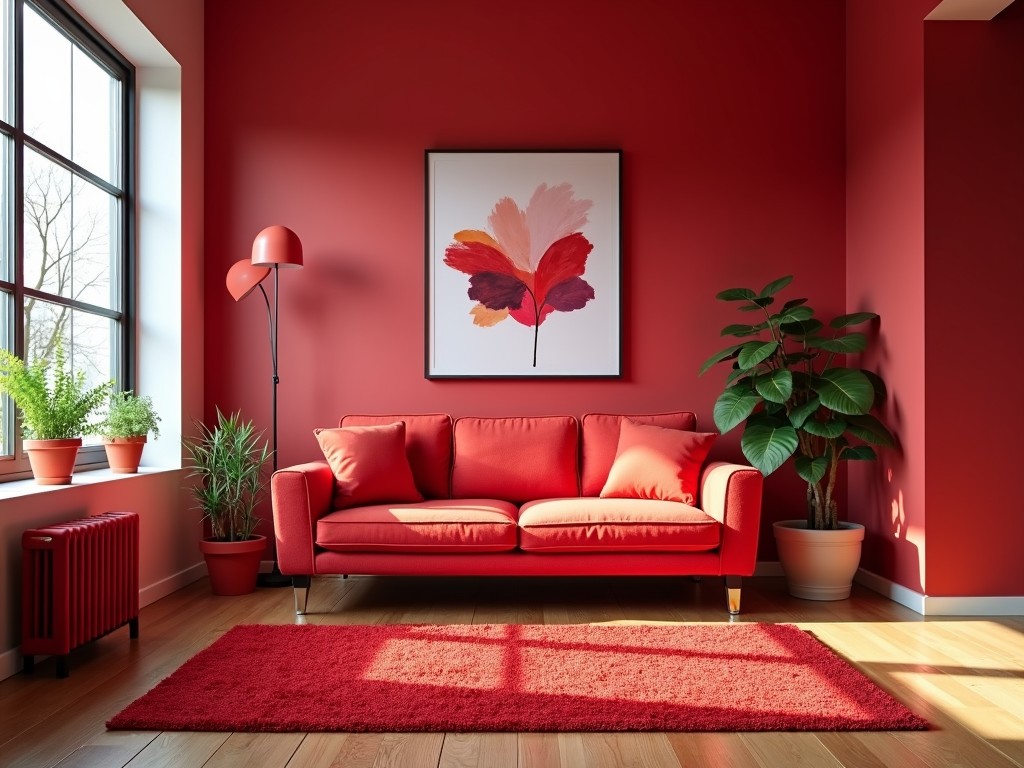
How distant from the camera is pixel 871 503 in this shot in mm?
4375

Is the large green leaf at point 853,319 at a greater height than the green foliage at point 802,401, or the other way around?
the large green leaf at point 853,319

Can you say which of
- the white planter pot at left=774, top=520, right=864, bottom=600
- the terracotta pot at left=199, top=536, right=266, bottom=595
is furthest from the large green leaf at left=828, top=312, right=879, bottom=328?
the terracotta pot at left=199, top=536, right=266, bottom=595

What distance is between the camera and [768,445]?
3.99 m

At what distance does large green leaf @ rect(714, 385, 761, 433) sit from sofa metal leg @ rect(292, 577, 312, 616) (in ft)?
6.69

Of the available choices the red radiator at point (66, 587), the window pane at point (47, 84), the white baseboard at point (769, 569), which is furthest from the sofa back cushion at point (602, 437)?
the window pane at point (47, 84)

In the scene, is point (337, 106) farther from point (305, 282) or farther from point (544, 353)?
point (544, 353)

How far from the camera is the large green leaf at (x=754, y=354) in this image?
4070 millimetres

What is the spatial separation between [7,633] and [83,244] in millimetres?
1883

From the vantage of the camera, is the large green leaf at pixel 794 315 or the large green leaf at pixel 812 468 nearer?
the large green leaf at pixel 812 468

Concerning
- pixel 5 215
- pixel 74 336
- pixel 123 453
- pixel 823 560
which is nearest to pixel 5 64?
pixel 5 215

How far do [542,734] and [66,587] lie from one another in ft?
5.48

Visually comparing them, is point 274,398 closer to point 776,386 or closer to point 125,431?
point 125,431

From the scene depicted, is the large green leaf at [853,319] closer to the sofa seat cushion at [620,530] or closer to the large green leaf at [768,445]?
the large green leaf at [768,445]

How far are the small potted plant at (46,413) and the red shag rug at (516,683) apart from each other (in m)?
0.93
